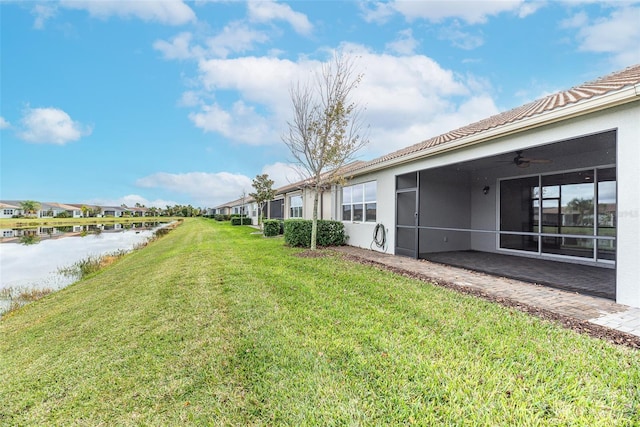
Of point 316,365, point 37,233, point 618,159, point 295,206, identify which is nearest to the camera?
point 316,365

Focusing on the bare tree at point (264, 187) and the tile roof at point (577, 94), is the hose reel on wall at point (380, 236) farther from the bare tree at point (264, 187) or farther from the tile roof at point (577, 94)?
the bare tree at point (264, 187)

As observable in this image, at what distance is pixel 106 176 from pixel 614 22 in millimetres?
42582

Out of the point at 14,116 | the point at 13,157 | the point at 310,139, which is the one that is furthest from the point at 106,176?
the point at 310,139

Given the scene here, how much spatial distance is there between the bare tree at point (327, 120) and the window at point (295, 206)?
7.92 m

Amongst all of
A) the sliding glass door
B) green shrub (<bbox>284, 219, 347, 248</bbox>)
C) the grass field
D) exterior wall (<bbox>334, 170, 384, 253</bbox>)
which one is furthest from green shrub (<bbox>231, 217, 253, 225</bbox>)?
the grass field

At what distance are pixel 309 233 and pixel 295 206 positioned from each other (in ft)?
26.0

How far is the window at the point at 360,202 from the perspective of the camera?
10734mm

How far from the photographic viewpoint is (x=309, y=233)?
1121cm

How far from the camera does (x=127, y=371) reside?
3.04 meters

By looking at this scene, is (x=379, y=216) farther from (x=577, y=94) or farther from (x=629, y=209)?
(x=629, y=209)

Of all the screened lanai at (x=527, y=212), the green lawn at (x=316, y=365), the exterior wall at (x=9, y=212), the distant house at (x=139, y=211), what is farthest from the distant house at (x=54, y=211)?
the screened lanai at (x=527, y=212)

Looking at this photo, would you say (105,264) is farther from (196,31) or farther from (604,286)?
(604,286)

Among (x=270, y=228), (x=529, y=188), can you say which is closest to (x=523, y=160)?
(x=529, y=188)

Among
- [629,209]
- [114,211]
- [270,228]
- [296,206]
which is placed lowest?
[270,228]
